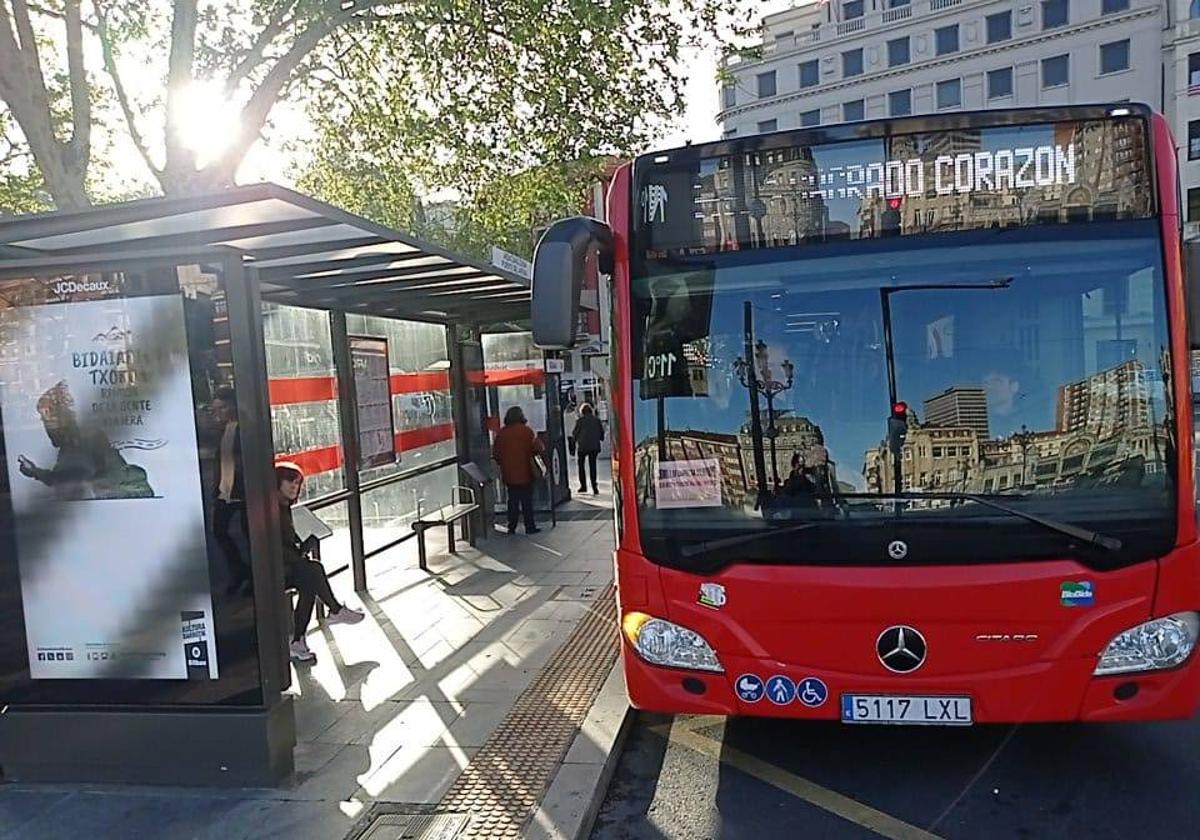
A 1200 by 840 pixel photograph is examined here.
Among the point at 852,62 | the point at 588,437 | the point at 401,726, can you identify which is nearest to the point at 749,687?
the point at 401,726

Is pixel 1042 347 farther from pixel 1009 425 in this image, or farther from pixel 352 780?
pixel 352 780

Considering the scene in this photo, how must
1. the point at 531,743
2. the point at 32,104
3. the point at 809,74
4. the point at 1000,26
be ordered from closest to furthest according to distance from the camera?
the point at 531,743 → the point at 32,104 → the point at 1000,26 → the point at 809,74

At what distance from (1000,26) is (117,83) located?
Result: 4681 centimetres

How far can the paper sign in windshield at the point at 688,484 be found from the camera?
4.03m

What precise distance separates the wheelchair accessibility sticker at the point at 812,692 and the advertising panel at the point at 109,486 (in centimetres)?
259

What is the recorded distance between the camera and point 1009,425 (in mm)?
3830

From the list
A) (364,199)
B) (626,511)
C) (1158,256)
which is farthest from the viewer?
(364,199)

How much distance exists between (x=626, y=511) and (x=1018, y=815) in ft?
6.74

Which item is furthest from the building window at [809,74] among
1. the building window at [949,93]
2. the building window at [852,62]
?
the building window at [949,93]

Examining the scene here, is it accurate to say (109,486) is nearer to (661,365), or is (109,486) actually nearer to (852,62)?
(661,365)

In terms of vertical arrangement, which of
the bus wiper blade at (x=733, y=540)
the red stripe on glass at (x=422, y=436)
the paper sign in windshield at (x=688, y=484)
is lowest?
the bus wiper blade at (x=733, y=540)

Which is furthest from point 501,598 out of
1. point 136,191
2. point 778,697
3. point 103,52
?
point 136,191

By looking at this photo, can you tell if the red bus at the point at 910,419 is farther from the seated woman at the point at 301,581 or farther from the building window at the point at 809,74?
the building window at the point at 809,74

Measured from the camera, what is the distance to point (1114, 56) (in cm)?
4356
